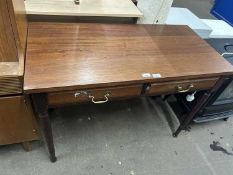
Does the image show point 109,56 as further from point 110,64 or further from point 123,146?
point 123,146

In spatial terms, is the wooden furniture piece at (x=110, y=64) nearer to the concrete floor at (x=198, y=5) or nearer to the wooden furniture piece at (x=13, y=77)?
the wooden furniture piece at (x=13, y=77)

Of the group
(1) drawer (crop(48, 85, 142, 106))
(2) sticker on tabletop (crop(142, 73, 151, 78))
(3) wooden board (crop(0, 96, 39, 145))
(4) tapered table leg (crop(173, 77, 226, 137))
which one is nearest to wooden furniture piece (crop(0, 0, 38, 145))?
(3) wooden board (crop(0, 96, 39, 145))

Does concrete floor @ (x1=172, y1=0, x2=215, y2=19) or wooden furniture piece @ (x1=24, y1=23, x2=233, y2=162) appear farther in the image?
concrete floor @ (x1=172, y1=0, x2=215, y2=19)

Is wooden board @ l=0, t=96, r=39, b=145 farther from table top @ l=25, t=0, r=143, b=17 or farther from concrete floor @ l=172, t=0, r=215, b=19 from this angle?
concrete floor @ l=172, t=0, r=215, b=19

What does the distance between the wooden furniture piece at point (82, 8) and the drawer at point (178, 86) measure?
1.74 feet

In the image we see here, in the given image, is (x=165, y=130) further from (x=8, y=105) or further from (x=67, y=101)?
(x=8, y=105)

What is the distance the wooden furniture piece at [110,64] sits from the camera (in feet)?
2.94

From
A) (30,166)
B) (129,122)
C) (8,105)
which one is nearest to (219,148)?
(129,122)

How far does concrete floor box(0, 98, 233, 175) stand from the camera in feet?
4.37

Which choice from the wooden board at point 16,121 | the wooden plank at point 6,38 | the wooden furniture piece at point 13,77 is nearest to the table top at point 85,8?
the wooden furniture piece at point 13,77

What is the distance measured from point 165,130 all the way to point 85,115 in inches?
24.6

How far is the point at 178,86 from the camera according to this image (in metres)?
1.12

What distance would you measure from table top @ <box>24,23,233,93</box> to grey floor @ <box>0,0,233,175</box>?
26.1 inches

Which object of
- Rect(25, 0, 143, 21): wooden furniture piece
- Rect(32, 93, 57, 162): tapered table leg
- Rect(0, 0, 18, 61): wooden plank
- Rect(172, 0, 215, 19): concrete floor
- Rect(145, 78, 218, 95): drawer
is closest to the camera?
Rect(0, 0, 18, 61): wooden plank
